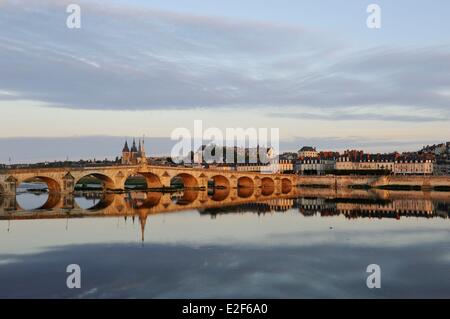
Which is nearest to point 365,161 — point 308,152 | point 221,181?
point 308,152

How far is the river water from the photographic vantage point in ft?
45.4

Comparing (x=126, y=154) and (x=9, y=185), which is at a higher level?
(x=126, y=154)

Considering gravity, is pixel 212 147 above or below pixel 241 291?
above

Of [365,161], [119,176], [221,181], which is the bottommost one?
[221,181]

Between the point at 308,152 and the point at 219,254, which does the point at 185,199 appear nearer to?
the point at 219,254

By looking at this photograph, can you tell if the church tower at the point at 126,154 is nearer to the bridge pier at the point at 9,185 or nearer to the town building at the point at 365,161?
the town building at the point at 365,161

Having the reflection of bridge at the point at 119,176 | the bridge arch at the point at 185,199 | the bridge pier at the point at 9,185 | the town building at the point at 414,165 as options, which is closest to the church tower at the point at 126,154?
the reflection of bridge at the point at 119,176

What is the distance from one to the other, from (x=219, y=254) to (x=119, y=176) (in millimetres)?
34649

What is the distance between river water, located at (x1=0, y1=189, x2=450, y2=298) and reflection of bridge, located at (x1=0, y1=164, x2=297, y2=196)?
1057cm

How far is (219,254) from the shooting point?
19.2m

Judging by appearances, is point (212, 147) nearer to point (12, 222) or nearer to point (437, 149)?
point (437, 149)

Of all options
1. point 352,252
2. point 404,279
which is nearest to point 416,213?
point 352,252

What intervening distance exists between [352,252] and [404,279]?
4.55m
